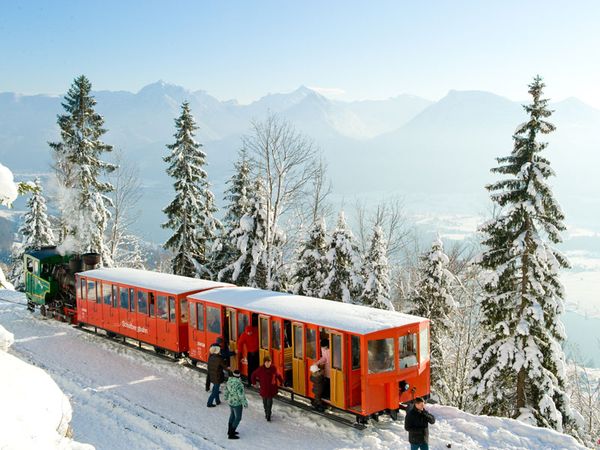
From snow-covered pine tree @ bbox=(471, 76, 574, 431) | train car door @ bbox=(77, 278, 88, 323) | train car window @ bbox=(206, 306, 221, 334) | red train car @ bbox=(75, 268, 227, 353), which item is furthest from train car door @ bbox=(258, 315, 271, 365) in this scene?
train car door @ bbox=(77, 278, 88, 323)

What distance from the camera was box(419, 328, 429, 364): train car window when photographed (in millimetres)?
→ 13977

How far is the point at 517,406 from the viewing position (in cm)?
1836

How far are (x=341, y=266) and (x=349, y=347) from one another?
14804mm

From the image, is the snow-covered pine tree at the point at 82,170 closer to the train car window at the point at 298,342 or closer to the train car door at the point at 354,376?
the train car window at the point at 298,342

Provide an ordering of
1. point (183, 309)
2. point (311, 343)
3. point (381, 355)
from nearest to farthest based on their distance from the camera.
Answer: point (381, 355), point (311, 343), point (183, 309)

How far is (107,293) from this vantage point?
2266 cm

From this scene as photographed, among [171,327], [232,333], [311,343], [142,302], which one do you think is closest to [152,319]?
[142,302]

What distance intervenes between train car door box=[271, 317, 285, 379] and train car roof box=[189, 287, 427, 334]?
0.31m

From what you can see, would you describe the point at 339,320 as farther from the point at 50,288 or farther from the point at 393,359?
the point at 50,288

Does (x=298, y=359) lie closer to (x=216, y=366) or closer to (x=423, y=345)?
(x=216, y=366)

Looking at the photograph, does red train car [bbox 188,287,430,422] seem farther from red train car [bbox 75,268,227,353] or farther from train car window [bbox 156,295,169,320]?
train car window [bbox 156,295,169,320]

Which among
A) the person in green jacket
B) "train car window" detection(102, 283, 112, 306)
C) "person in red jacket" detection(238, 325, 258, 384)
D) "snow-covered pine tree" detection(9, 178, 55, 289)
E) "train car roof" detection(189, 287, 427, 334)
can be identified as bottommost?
the person in green jacket

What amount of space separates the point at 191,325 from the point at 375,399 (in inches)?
298

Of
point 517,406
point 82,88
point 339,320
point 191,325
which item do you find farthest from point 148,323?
point 82,88
